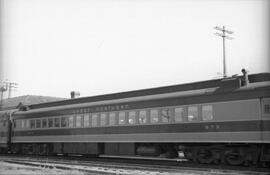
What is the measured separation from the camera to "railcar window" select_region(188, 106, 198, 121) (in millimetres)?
17375

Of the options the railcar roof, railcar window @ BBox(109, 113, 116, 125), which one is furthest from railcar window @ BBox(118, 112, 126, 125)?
the railcar roof

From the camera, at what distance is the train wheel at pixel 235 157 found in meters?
15.8

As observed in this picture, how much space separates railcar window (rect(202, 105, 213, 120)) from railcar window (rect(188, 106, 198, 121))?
0.39 m

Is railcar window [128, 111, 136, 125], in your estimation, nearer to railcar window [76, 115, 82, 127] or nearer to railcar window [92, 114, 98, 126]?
railcar window [92, 114, 98, 126]

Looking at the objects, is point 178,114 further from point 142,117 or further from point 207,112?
point 142,117

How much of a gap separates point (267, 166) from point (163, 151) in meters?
5.55

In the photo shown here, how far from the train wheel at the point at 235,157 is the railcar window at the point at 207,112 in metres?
1.68

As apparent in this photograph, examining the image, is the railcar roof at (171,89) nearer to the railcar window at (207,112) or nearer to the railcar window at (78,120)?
the railcar window at (207,112)

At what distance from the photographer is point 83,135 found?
75.5 ft

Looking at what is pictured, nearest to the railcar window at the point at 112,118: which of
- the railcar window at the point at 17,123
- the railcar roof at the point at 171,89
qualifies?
the railcar roof at the point at 171,89

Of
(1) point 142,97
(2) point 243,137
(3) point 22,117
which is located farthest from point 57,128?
(2) point 243,137

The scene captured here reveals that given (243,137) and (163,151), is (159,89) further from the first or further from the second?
(243,137)

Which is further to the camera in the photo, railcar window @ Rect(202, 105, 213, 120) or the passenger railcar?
railcar window @ Rect(202, 105, 213, 120)

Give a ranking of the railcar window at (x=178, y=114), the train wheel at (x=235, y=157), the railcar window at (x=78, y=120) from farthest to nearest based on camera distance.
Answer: the railcar window at (x=78, y=120) → the railcar window at (x=178, y=114) → the train wheel at (x=235, y=157)
